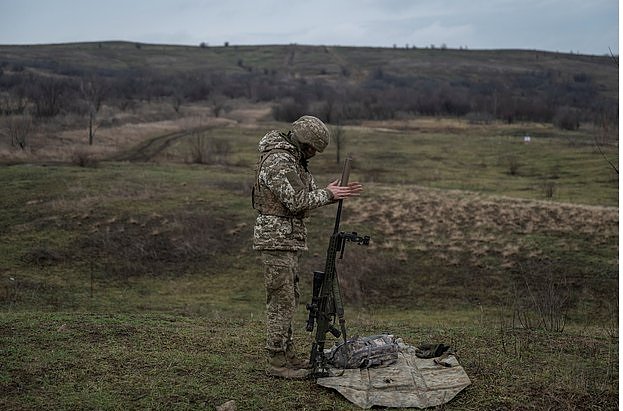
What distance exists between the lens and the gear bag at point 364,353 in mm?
8359

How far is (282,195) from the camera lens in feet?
25.3

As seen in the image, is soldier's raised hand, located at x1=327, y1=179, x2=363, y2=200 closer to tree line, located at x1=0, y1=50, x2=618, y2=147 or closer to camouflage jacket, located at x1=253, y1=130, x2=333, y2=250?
camouflage jacket, located at x1=253, y1=130, x2=333, y2=250

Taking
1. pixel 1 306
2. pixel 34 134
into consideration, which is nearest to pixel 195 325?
pixel 1 306

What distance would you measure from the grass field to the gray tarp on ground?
7.2 inches

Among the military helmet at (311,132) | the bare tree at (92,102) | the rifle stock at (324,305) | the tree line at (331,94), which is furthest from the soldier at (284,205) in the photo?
the tree line at (331,94)

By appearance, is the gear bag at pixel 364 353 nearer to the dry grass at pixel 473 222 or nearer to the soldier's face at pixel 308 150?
the soldier's face at pixel 308 150

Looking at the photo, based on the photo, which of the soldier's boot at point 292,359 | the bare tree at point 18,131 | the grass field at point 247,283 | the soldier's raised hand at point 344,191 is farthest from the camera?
the bare tree at point 18,131

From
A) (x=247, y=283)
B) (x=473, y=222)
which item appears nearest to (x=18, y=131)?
(x=247, y=283)

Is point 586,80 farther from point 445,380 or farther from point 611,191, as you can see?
point 445,380

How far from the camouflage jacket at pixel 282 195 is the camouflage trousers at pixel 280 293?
0.50 ft

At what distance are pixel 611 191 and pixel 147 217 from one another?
83.3 ft

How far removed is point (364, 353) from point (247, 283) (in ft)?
41.0

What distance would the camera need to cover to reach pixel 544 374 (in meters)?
8.63

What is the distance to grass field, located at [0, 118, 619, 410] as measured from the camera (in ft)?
26.4
